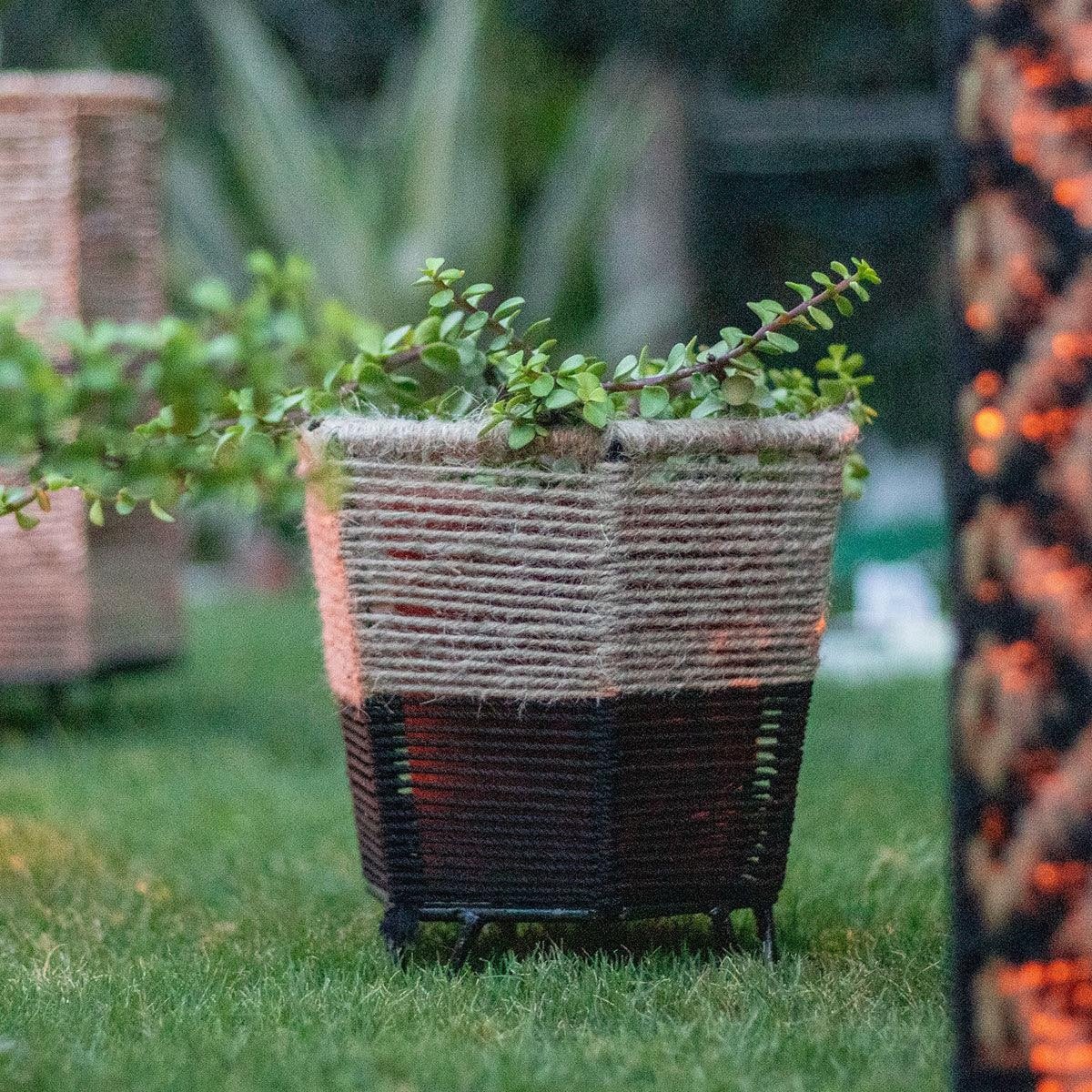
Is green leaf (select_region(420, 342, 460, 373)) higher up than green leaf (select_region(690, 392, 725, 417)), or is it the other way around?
green leaf (select_region(420, 342, 460, 373))

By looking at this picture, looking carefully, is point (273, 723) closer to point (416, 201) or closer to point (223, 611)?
point (416, 201)

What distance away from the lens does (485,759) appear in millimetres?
1889

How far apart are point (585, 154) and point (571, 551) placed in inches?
198

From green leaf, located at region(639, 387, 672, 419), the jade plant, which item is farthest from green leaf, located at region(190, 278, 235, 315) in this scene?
green leaf, located at region(639, 387, 672, 419)

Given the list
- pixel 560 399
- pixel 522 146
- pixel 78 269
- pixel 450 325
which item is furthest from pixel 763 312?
pixel 522 146

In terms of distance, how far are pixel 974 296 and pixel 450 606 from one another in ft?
2.72

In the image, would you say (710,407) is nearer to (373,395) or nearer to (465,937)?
(373,395)

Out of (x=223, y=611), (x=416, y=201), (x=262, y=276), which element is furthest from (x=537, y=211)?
(x=262, y=276)

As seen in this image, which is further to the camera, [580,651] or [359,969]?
[359,969]

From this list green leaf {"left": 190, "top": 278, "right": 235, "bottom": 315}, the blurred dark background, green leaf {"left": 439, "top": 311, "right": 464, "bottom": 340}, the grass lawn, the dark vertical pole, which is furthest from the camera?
the blurred dark background

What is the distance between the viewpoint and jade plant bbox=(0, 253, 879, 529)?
1840mm

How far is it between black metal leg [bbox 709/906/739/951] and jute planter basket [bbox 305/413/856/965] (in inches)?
0.5

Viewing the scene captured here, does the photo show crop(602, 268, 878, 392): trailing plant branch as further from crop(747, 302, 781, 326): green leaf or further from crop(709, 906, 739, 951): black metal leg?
crop(709, 906, 739, 951): black metal leg

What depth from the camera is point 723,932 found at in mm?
1985
